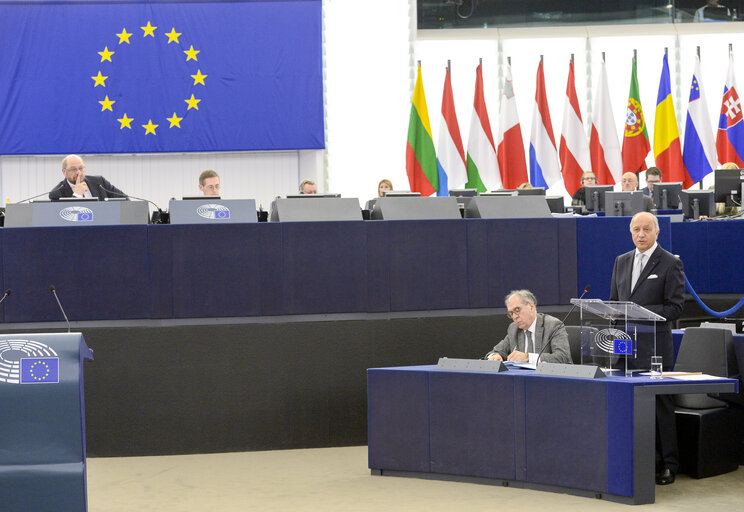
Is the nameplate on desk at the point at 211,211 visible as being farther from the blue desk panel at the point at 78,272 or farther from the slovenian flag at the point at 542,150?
the slovenian flag at the point at 542,150

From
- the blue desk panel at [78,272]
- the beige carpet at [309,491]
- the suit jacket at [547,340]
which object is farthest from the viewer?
the blue desk panel at [78,272]

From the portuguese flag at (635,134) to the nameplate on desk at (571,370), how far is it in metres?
8.72

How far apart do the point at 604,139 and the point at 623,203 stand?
5695mm

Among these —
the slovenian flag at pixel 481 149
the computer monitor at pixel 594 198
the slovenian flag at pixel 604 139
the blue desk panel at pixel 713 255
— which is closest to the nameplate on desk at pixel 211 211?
the computer monitor at pixel 594 198

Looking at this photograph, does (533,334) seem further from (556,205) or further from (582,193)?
(582,193)

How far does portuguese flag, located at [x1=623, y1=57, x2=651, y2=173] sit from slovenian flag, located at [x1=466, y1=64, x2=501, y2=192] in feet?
5.91

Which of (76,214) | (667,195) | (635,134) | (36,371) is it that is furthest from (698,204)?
(36,371)

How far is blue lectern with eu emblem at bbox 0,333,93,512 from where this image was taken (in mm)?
5227

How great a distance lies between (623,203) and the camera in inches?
370

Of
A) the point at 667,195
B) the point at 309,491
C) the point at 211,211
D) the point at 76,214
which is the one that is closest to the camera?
the point at 309,491

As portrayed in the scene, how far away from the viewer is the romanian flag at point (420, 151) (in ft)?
47.3

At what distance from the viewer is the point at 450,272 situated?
837 cm

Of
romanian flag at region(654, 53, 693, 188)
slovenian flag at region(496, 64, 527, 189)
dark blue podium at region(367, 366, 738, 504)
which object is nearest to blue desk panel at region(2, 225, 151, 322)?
dark blue podium at region(367, 366, 738, 504)

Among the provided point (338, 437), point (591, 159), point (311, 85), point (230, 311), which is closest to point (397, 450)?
point (338, 437)
